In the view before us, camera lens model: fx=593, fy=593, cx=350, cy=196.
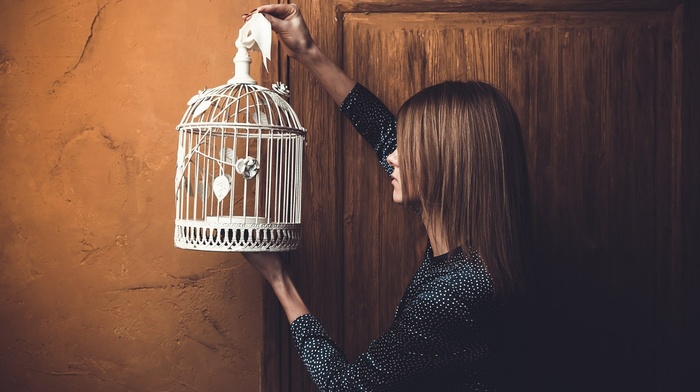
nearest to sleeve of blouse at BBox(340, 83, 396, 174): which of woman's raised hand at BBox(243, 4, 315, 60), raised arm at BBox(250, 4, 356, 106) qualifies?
raised arm at BBox(250, 4, 356, 106)

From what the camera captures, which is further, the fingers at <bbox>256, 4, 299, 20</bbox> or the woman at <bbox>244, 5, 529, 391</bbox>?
the fingers at <bbox>256, 4, 299, 20</bbox>

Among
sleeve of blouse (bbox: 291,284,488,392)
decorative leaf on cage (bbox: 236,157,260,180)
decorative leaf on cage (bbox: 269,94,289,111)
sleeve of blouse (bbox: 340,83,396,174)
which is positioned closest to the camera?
sleeve of blouse (bbox: 291,284,488,392)

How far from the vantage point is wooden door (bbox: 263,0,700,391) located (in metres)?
1.53

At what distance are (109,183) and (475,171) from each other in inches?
36.8

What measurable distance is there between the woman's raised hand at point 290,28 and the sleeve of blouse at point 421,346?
68cm

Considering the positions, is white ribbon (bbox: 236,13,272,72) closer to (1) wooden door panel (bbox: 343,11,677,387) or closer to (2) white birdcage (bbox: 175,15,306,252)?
(2) white birdcage (bbox: 175,15,306,252)

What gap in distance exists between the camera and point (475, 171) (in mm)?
1109

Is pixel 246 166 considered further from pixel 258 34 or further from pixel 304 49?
pixel 304 49

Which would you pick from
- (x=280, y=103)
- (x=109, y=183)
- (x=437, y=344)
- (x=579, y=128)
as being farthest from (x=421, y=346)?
(x=109, y=183)

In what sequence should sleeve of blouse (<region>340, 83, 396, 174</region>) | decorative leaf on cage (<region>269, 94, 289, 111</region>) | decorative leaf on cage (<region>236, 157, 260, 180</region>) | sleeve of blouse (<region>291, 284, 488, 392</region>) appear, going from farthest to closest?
sleeve of blouse (<region>340, 83, 396, 174</region>) → decorative leaf on cage (<region>269, 94, 289, 111</region>) → decorative leaf on cage (<region>236, 157, 260, 180</region>) → sleeve of blouse (<region>291, 284, 488, 392</region>)

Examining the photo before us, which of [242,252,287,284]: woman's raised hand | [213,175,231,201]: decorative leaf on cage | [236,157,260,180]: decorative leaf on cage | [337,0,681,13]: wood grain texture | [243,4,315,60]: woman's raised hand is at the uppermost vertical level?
[337,0,681,13]: wood grain texture

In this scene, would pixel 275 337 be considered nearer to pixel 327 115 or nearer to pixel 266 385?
pixel 266 385

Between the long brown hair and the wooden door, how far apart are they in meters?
0.41

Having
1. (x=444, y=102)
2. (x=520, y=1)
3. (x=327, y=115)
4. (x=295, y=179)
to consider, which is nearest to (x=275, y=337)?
(x=295, y=179)
